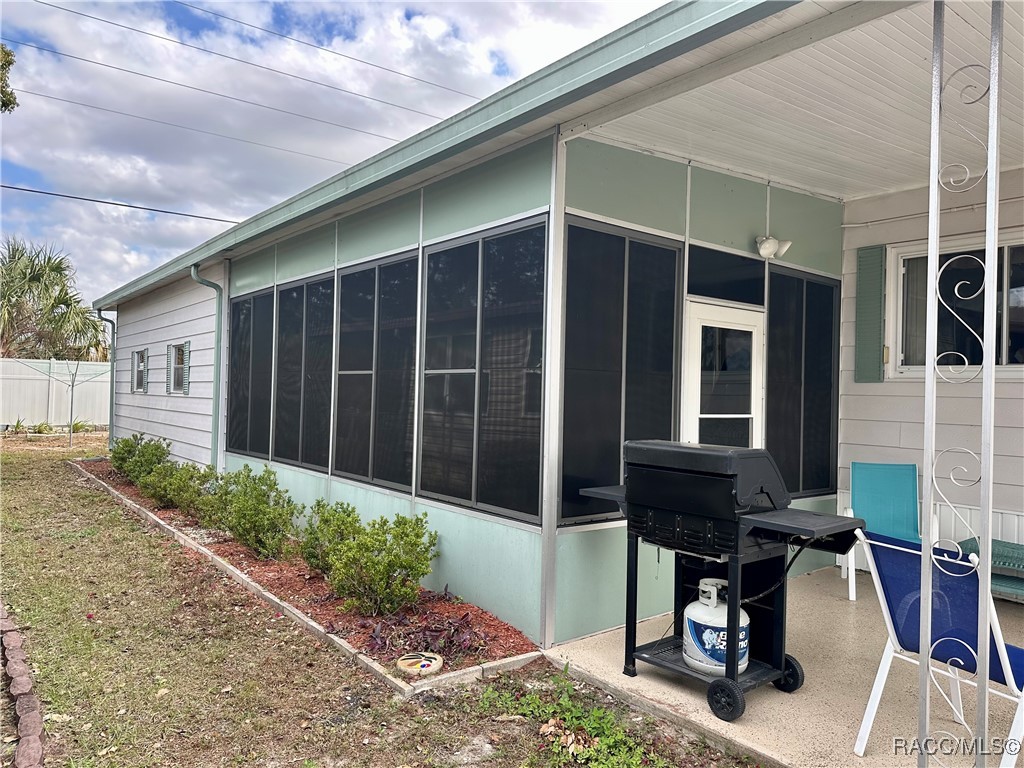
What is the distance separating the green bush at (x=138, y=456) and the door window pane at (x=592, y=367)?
6656 mm

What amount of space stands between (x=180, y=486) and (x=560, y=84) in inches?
238

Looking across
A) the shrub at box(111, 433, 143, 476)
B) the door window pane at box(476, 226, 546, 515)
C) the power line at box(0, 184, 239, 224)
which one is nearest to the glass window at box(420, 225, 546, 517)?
the door window pane at box(476, 226, 546, 515)

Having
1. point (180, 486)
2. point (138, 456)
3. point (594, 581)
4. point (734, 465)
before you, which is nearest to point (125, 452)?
point (138, 456)

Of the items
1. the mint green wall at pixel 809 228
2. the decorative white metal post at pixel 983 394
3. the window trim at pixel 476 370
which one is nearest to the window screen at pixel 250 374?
the window trim at pixel 476 370

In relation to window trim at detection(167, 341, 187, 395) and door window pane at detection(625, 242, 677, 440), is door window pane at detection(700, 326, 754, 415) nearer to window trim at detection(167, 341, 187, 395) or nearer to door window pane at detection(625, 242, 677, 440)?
door window pane at detection(625, 242, 677, 440)

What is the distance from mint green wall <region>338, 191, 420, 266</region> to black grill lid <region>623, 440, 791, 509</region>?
2.60 m

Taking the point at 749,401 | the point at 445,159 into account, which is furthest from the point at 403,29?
the point at 749,401

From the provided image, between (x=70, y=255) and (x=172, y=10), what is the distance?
869 centimetres

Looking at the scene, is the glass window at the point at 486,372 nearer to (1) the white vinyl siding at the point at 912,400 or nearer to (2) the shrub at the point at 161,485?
(1) the white vinyl siding at the point at 912,400

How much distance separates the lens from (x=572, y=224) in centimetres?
387

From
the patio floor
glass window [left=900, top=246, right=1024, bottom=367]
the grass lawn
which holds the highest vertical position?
glass window [left=900, top=246, right=1024, bottom=367]

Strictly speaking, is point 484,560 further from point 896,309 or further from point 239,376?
point 239,376

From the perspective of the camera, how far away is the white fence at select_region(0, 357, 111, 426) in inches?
695

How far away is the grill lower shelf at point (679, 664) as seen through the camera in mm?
3088
